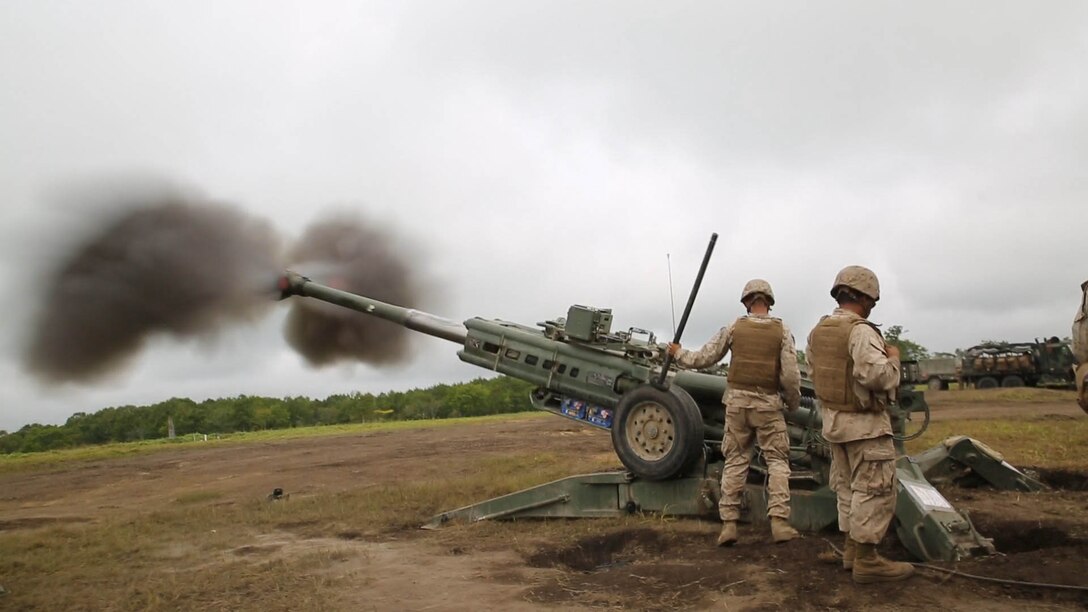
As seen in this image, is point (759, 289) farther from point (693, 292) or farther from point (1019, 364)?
point (1019, 364)

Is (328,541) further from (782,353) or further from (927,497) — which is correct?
(927,497)

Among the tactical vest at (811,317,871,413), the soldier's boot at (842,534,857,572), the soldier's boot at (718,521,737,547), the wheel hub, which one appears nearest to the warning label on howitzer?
the soldier's boot at (842,534,857,572)

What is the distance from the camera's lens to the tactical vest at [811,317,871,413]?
16.0 feet

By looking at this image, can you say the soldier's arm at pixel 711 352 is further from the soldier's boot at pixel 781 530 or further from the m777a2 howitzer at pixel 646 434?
the soldier's boot at pixel 781 530

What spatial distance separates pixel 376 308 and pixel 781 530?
576 cm

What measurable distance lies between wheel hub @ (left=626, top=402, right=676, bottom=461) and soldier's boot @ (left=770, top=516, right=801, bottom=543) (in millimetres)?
1239

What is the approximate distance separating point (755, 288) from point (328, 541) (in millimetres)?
4590

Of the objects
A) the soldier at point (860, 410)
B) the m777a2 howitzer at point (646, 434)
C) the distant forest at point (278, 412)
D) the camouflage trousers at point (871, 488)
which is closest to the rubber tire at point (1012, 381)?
the distant forest at point (278, 412)

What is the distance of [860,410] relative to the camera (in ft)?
15.9

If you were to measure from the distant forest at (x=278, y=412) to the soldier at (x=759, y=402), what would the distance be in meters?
27.2

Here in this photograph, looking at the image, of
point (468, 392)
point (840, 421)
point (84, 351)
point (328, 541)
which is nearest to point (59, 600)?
point (328, 541)

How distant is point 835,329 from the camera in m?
4.99

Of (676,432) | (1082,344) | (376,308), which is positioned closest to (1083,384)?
(1082,344)

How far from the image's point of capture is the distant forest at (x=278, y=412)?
33625 millimetres
